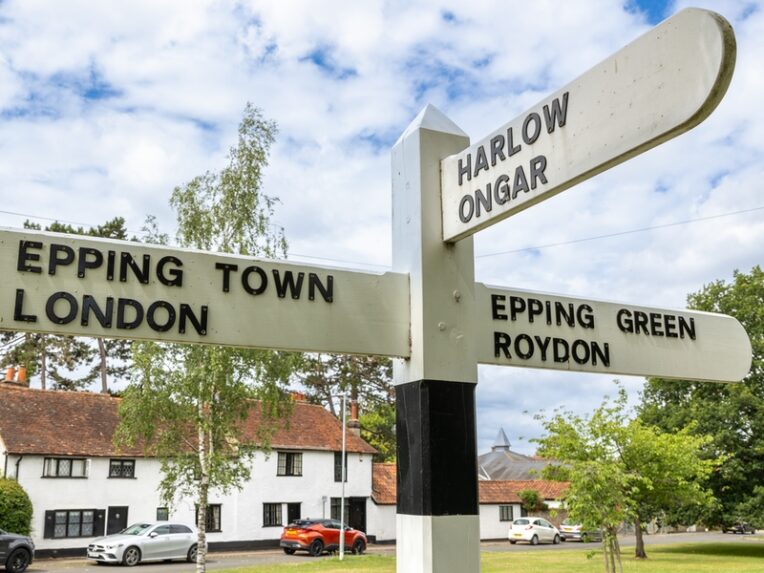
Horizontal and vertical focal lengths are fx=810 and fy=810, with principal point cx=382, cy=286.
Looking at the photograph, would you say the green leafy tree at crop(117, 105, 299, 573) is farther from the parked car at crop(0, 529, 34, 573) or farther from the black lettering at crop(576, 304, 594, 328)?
the black lettering at crop(576, 304, 594, 328)

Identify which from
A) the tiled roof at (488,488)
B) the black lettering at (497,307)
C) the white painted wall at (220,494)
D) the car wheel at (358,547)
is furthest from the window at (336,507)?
the black lettering at (497,307)

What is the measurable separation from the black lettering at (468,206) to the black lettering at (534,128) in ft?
0.98

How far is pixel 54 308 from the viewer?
8.07ft

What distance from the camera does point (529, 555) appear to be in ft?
114

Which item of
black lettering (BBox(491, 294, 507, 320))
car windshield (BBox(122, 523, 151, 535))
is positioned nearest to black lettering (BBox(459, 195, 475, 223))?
black lettering (BBox(491, 294, 507, 320))

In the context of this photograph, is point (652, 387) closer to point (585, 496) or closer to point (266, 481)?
point (266, 481)

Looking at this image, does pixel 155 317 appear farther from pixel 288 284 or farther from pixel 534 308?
pixel 534 308

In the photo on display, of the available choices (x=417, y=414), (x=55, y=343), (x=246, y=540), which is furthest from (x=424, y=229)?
(x=55, y=343)

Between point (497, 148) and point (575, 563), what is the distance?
98.8 feet

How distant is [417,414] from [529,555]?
3450 cm

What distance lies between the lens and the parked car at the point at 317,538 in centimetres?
3438

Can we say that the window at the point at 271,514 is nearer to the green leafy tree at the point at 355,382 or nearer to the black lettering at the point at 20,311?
the green leafy tree at the point at 355,382

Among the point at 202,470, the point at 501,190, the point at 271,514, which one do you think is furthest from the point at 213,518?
the point at 501,190

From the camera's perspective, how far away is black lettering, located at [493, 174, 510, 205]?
256cm
